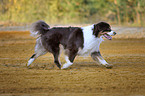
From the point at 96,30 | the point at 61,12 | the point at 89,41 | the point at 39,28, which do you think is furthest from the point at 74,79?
the point at 61,12

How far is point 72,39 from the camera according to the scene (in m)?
9.94

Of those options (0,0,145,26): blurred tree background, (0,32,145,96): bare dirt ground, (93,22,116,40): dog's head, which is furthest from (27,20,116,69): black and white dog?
(0,0,145,26): blurred tree background

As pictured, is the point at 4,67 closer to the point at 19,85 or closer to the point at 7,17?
the point at 19,85

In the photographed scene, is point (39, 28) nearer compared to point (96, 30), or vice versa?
point (96, 30)

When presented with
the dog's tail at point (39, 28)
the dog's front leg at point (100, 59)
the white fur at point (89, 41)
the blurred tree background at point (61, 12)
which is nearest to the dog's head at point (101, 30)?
the white fur at point (89, 41)

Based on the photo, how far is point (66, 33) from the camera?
10117 millimetres

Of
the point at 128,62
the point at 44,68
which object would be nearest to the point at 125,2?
the point at 128,62

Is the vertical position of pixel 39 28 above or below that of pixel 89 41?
above

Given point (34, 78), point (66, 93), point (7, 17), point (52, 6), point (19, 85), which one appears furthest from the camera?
point (52, 6)

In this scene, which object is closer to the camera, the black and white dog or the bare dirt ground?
the bare dirt ground

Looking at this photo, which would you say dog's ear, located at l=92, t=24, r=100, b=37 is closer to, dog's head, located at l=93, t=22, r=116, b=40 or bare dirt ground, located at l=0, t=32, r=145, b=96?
dog's head, located at l=93, t=22, r=116, b=40

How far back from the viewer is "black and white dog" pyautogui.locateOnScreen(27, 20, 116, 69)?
978 centimetres

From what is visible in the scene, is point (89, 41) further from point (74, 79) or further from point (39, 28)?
point (39, 28)

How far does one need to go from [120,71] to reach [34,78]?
304 centimetres
